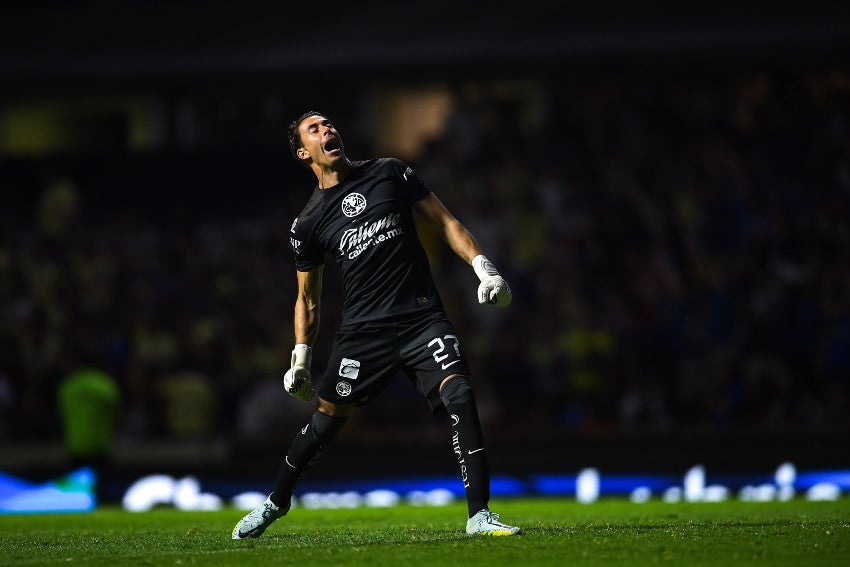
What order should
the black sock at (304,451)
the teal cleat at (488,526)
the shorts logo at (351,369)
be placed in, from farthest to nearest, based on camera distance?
1. the black sock at (304,451)
2. the shorts logo at (351,369)
3. the teal cleat at (488,526)

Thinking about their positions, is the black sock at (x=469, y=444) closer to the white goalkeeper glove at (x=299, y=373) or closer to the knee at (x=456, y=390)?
the knee at (x=456, y=390)

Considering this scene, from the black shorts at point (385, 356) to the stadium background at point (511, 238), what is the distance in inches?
285

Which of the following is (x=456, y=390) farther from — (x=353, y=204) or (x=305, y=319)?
(x=353, y=204)

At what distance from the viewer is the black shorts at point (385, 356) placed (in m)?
7.70

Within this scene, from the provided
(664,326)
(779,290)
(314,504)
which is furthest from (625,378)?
(314,504)

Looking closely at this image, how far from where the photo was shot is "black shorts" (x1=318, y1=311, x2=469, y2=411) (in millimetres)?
7695

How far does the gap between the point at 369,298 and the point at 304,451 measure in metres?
0.96

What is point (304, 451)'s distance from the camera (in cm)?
800

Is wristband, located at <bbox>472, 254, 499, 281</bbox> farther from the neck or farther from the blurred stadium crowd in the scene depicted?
the blurred stadium crowd

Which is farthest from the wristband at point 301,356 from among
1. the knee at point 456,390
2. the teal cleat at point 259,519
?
the knee at point 456,390

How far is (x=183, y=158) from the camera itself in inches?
893

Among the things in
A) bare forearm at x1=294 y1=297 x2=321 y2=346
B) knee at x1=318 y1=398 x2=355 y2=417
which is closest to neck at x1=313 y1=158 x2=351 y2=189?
bare forearm at x1=294 y1=297 x2=321 y2=346

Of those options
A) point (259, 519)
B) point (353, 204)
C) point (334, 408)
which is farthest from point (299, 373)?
point (353, 204)

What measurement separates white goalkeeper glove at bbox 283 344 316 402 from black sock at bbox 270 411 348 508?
0.19 metres
